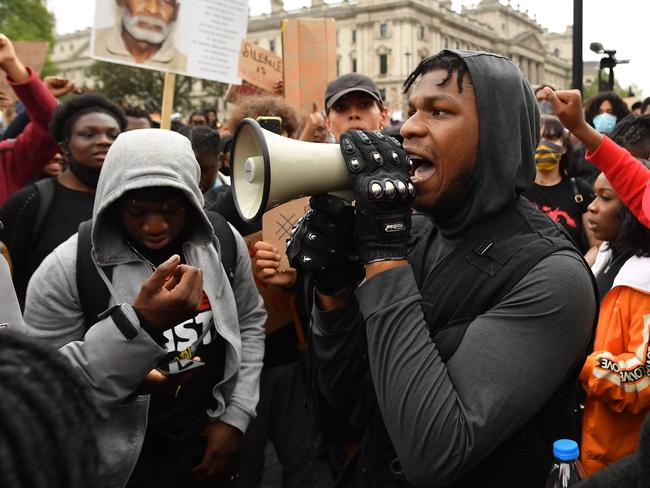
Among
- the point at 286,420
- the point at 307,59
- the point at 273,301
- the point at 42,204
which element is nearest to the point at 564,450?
the point at 273,301

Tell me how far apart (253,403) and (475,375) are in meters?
1.40

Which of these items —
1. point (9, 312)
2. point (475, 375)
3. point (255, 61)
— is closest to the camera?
point (475, 375)

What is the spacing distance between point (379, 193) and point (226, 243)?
1340mm

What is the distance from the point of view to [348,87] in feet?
12.6

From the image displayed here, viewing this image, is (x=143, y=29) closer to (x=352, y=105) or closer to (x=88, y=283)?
(x=352, y=105)

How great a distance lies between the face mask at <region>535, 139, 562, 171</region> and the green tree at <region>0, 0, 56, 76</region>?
31.9 m

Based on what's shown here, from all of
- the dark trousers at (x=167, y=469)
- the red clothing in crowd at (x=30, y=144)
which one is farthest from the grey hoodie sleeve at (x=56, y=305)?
the red clothing in crowd at (x=30, y=144)

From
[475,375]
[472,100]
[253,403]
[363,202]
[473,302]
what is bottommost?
[253,403]

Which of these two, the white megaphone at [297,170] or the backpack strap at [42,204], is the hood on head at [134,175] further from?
the backpack strap at [42,204]

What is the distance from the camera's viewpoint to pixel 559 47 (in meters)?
127

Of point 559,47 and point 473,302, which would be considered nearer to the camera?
point 473,302

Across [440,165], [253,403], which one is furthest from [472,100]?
[253,403]

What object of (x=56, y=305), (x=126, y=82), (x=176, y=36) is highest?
(x=176, y=36)

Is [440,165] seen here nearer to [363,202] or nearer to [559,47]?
[363,202]
